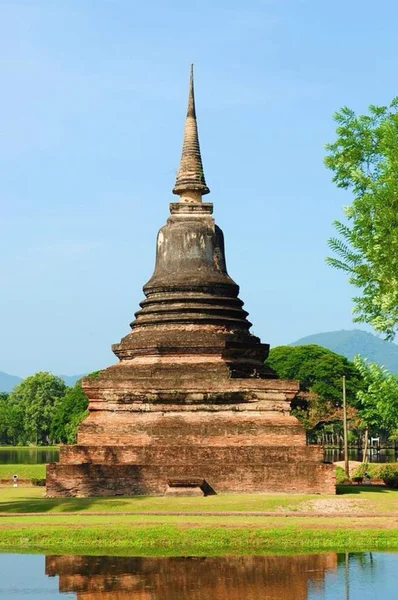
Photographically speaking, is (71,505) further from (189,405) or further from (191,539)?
(191,539)

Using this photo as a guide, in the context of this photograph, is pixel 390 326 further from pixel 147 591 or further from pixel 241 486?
pixel 147 591

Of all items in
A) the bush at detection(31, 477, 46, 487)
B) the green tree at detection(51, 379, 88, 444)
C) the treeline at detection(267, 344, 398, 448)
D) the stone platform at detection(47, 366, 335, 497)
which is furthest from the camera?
the green tree at detection(51, 379, 88, 444)

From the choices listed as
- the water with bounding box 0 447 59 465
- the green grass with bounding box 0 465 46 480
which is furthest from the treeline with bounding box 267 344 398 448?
the water with bounding box 0 447 59 465

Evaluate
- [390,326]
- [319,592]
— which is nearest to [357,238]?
[390,326]

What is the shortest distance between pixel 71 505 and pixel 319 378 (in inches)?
1980

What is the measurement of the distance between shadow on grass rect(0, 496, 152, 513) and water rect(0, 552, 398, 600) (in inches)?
265

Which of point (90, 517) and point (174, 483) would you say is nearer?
point (90, 517)

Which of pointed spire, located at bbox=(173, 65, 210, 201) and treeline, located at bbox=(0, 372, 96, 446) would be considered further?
treeline, located at bbox=(0, 372, 96, 446)

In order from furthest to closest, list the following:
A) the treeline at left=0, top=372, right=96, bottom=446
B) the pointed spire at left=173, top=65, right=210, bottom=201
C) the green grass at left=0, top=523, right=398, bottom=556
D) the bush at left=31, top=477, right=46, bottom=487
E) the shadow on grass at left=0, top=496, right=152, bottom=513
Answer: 1. the treeline at left=0, top=372, right=96, bottom=446
2. the bush at left=31, top=477, right=46, bottom=487
3. the pointed spire at left=173, top=65, right=210, bottom=201
4. the shadow on grass at left=0, top=496, right=152, bottom=513
5. the green grass at left=0, top=523, right=398, bottom=556

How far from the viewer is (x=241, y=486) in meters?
28.4

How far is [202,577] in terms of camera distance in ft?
53.1

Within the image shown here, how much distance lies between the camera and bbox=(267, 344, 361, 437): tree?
6475cm

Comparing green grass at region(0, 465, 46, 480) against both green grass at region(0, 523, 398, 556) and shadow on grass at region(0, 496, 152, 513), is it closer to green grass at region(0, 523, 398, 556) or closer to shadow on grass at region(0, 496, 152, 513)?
shadow on grass at region(0, 496, 152, 513)

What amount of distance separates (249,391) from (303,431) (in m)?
2.07
